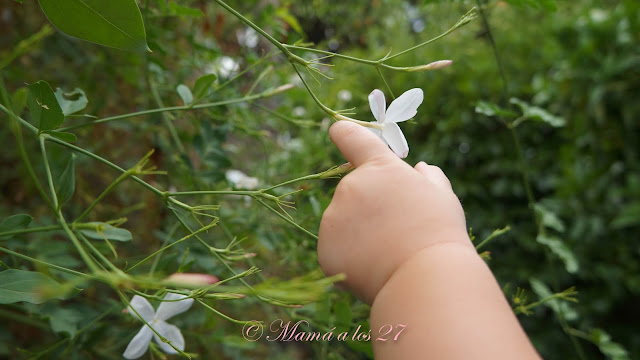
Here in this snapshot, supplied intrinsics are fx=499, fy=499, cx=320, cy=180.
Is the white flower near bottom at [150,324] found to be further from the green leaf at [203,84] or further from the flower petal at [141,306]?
the green leaf at [203,84]

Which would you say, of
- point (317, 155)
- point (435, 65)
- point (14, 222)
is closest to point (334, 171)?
point (435, 65)

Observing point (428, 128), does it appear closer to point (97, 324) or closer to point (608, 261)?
point (608, 261)

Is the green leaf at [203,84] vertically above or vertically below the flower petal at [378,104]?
above

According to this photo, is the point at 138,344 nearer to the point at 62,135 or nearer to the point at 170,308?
the point at 170,308

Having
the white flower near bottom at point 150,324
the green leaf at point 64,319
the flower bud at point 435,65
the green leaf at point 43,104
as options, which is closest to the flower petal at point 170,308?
the white flower near bottom at point 150,324

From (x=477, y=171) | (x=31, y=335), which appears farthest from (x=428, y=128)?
(x=31, y=335)

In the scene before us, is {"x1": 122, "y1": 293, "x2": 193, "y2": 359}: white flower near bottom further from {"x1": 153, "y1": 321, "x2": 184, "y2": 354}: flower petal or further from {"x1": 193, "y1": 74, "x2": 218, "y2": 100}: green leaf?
{"x1": 193, "y1": 74, "x2": 218, "y2": 100}: green leaf
